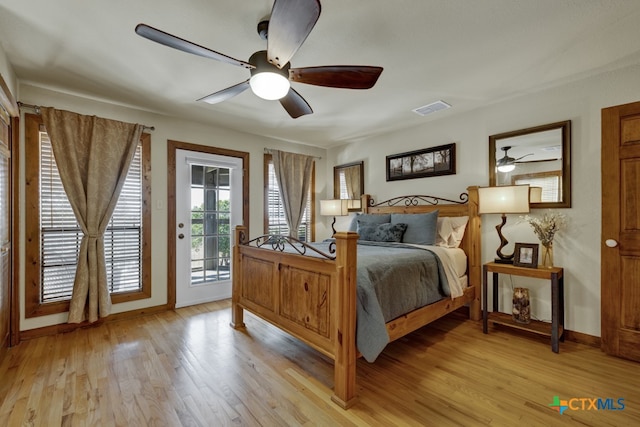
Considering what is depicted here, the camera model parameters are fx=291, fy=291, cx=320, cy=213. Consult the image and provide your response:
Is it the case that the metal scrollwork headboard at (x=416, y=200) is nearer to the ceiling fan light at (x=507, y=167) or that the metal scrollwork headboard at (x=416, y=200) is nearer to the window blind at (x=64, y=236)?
the ceiling fan light at (x=507, y=167)

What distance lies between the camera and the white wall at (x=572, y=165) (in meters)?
2.57

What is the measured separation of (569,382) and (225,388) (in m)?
2.37

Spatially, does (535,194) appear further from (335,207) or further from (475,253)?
(335,207)

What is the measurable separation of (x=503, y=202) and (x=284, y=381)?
2518 millimetres

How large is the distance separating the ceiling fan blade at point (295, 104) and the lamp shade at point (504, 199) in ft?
6.43

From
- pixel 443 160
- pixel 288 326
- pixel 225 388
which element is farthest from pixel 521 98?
pixel 225 388

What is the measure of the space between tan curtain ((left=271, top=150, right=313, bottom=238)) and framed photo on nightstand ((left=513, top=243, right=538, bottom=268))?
2.92 m

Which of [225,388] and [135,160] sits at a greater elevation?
[135,160]

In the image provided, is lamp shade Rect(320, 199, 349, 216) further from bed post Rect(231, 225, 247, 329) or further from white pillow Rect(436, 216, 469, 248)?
bed post Rect(231, 225, 247, 329)

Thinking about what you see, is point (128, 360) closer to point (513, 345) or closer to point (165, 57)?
point (165, 57)

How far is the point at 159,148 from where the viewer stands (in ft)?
11.4

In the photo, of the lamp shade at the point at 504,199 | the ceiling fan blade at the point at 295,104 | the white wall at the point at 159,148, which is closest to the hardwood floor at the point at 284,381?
the white wall at the point at 159,148

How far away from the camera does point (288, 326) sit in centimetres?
234

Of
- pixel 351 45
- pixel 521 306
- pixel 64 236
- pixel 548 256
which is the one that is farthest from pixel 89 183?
pixel 548 256
